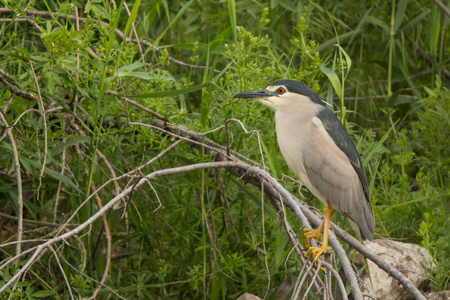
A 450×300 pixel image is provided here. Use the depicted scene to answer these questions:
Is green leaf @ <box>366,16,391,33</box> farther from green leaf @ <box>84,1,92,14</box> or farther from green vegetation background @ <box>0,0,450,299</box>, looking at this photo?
green leaf @ <box>84,1,92,14</box>

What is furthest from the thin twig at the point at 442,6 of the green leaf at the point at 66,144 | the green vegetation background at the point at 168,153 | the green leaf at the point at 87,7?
the green leaf at the point at 66,144

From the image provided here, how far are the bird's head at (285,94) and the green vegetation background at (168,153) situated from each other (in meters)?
0.13

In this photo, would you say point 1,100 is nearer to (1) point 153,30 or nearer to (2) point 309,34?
(1) point 153,30

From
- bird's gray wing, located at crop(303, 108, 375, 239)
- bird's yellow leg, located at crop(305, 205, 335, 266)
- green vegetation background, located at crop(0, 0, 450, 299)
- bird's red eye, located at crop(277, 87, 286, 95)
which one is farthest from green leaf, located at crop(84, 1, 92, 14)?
bird's yellow leg, located at crop(305, 205, 335, 266)

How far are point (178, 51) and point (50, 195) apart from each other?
1634mm

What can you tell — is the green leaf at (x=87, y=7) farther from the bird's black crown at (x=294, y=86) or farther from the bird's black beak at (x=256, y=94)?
the bird's black crown at (x=294, y=86)

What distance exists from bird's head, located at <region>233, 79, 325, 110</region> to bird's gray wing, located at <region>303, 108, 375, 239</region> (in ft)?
0.43

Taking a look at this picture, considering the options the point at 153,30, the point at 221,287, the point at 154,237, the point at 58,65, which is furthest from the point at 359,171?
the point at 153,30

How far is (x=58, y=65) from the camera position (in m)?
2.77

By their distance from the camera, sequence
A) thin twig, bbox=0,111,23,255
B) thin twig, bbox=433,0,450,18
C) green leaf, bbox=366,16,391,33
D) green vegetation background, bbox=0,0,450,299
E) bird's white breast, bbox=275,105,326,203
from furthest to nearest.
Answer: green leaf, bbox=366,16,391,33 → thin twig, bbox=433,0,450,18 → bird's white breast, bbox=275,105,326,203 → green vegetation background, bbox=0,0,450,299 → thin twig, bbox=0,111,23,255

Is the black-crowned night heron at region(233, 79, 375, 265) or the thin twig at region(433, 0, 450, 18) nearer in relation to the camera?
the black-crowned night heron at region(233, 79, 375, 265)

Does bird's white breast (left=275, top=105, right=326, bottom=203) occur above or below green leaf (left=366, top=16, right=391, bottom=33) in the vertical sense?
below

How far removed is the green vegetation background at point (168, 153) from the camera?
9.32ft

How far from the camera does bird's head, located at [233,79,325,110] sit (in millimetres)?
2953
